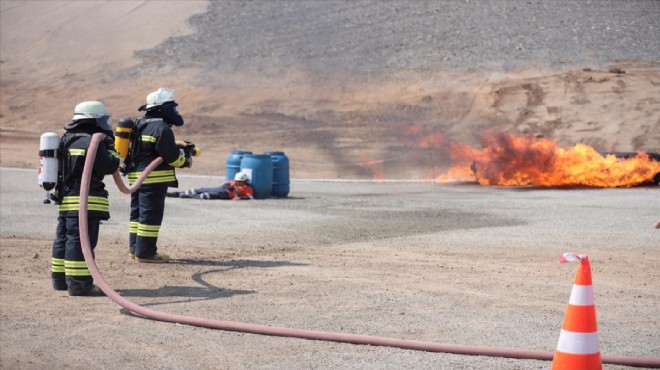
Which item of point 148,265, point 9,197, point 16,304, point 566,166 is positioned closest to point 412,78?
point 566,166

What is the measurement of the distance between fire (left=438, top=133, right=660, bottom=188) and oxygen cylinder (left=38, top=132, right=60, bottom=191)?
752 inches

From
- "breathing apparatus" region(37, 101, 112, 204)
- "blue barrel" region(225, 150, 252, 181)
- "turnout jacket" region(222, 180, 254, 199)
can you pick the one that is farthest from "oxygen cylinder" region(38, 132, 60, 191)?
"blue barrel" region(225, 150, 252, 181)

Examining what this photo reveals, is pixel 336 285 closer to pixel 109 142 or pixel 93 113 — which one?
pixel 109 142

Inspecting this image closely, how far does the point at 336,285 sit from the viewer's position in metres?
10.7

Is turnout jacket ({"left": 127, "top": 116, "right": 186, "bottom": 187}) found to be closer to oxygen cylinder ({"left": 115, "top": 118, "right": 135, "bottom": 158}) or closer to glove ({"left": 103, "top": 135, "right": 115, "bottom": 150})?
oxygen cylinder ({"left": 115, "top": 118, "right": 135, "bottom": 158})

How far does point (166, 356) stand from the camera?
24.7 feet

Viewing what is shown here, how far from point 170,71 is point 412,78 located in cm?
1166

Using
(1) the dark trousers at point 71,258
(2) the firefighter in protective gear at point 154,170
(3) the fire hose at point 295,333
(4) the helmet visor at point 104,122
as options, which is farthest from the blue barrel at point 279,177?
(3) the fire hose at point 295,333

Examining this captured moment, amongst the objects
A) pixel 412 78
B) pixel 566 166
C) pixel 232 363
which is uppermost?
pixel 412 78

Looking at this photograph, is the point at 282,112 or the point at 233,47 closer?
the point at 282,112

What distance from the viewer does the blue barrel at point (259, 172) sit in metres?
22.3

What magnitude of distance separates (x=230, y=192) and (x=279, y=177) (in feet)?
5.02

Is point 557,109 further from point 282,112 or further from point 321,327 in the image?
point 321,327

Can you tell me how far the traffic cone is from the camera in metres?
6.25
